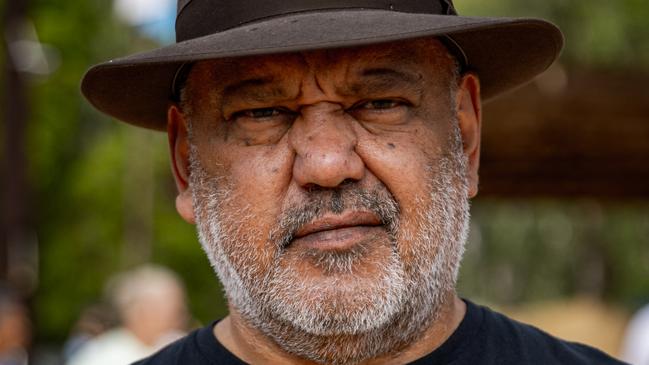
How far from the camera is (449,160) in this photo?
2666mm

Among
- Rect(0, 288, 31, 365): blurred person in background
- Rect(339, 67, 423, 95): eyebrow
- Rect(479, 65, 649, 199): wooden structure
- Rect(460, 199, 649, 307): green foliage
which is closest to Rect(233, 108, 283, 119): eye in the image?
Rect(339, 67, 423, 95): eyebrow

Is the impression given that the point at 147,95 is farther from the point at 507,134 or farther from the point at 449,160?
the point at 507,134

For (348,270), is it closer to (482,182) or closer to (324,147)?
(324,147)

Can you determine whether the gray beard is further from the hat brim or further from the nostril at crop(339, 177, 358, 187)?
the hat brim

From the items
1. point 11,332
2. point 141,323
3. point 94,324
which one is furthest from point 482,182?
point 11,332

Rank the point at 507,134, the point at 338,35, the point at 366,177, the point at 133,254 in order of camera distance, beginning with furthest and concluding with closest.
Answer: the point at 133,254 → the point at 507,134 → the point at 366,177 → the point at 338,35

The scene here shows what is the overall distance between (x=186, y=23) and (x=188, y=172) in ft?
1.41

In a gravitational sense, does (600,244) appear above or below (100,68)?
below

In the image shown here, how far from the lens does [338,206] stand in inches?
96.5

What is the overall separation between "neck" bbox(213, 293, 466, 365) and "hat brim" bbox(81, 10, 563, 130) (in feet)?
2.14

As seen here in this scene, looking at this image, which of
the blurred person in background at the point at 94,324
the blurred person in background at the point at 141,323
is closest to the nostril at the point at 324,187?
the blurred person in background at the point at 141,323

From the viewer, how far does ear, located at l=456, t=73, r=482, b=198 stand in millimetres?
2836

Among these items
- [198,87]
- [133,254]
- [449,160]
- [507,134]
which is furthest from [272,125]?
[133,254]

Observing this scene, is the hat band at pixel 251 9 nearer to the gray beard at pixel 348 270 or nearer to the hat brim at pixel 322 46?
the hat brim at pixel 322 46
